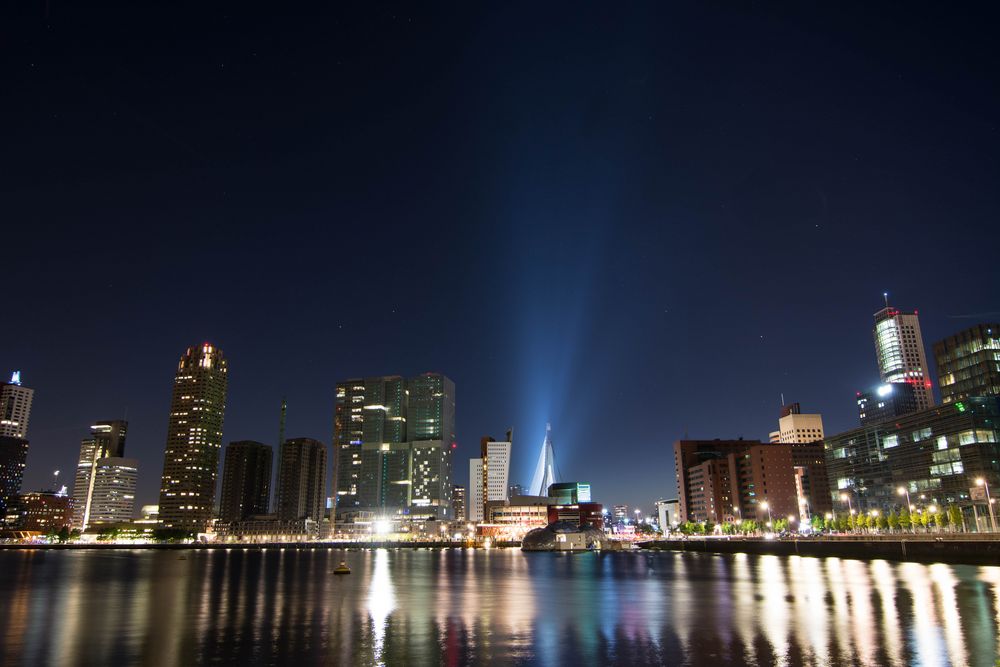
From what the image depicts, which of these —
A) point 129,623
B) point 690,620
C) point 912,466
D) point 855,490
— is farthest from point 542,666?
point 855,490

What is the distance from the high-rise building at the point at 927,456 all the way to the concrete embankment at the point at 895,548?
38972mm

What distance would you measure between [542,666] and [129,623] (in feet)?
A: 98.9

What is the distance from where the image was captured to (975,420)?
147 metres

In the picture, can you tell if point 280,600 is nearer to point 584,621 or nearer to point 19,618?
point 19,618

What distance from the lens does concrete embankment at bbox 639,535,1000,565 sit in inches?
3455

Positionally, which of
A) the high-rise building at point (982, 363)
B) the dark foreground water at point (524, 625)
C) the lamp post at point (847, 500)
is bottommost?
the dark foreground water at point (524, 625)

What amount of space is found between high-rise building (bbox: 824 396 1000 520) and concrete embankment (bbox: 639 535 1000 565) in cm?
3897

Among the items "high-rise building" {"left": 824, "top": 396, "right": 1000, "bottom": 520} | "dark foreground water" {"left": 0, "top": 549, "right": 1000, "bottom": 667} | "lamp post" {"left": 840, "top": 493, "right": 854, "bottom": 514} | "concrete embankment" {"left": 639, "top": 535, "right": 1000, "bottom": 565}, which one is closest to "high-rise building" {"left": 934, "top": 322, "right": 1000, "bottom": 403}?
"high-rise building" {"left": 824, "top": 396, "right": 1000, "bottom": 520}

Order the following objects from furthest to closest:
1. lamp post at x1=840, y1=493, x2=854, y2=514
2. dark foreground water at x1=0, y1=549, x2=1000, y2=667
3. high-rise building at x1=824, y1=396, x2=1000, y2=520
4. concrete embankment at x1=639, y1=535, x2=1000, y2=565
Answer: lamp post at x1=840, y1=493, x2=854, y2=514, high-rise building at x1=824, y1=396, x2=1000, y2=520, concrete embankment at x1=639, y1=535, x2=1000, y2=565, dark foreground water at x1=0, y1=549, x2=1000, y2=667

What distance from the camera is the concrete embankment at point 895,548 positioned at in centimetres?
8775

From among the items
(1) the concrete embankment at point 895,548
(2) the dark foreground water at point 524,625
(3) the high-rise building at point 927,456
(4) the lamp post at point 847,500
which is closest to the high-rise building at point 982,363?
(3) the high-rise building at point 927,456

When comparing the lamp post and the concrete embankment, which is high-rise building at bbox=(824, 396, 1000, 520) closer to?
the lamp post

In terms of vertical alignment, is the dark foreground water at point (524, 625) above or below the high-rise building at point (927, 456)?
below

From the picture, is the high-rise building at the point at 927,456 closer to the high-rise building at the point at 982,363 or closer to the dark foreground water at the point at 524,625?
the high-rise building at the point at 982,363
